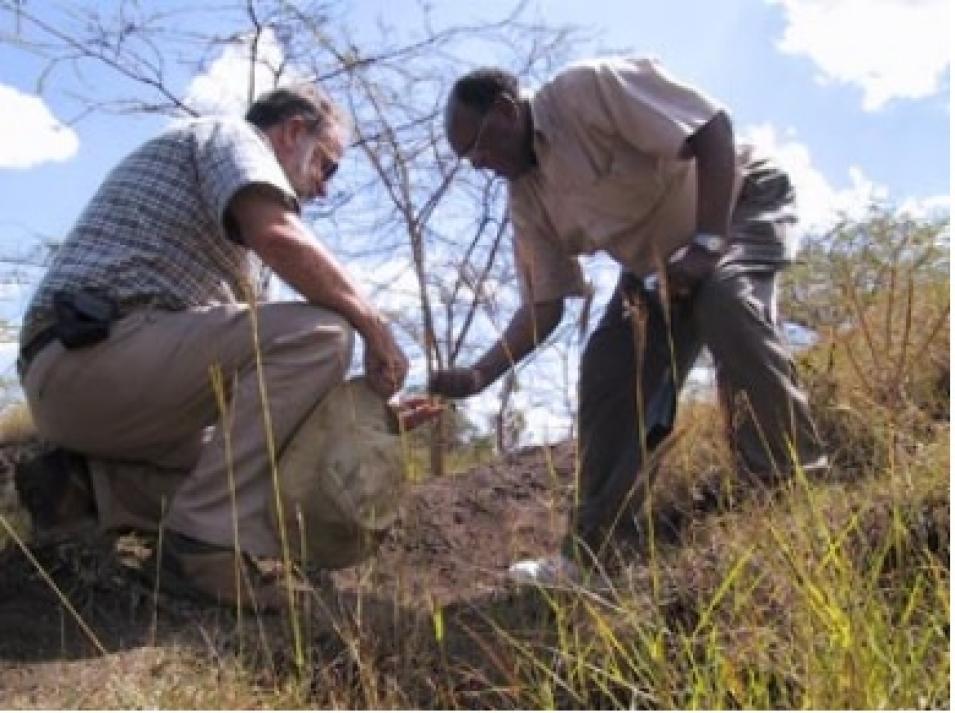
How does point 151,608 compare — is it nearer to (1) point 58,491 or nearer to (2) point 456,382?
(1) point 58,491

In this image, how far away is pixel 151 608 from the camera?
3.19 metres

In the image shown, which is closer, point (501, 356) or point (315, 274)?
point (315, 274)

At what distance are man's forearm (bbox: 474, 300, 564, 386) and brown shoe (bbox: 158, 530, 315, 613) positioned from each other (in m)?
0.97

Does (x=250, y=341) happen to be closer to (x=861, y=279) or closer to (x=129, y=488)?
(x=129, y=488)

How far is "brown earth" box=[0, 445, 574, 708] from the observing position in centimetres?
265

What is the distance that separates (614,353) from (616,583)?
95cm

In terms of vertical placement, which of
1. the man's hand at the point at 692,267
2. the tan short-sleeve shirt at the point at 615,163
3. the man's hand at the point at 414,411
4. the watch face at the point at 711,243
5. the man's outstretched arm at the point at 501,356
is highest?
the tan short-sleeve shirt at the point at 615,163

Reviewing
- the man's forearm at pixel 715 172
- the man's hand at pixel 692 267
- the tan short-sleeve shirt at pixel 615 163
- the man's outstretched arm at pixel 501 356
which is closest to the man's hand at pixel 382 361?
the man's outstretched arm at pixel 501 356

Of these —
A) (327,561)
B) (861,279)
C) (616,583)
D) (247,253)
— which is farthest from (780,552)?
(861,279)

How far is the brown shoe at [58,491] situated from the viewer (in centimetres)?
367

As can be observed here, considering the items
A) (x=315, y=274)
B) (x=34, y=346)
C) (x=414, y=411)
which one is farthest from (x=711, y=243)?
(x=34, y=346)

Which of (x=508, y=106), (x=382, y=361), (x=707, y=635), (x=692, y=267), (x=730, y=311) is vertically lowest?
(x=707, y=635)

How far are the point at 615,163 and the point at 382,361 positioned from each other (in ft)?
3.30

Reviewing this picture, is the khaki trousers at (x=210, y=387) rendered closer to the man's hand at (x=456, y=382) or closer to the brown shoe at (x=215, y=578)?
the brown shoe at (x=215, y=578)
